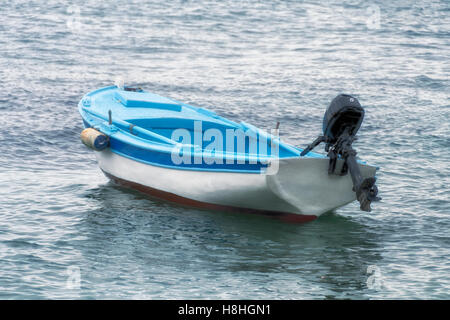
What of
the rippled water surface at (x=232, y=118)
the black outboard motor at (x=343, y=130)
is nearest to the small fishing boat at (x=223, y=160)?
the black outboard motor at (x=343, y=130)

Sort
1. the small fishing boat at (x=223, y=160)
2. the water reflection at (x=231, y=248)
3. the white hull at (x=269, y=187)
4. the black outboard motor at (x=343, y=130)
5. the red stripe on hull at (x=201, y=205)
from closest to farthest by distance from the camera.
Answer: the water reflection at (x=231, y=248), the black outboard motor at (x=343, y=130), the small fishing boat at (x=223, y=160), the white hull at (x=269, y=187), the red stripe on hull at (x=201, y=205)

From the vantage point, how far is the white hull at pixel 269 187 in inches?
454

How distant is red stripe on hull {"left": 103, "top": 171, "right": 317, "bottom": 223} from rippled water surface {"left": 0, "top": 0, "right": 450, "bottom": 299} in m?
0.13

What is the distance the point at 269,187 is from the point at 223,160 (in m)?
0.93

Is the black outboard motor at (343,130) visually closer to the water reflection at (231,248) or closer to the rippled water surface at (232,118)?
the water reflection at (231,248)

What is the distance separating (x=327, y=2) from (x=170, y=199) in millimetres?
27596

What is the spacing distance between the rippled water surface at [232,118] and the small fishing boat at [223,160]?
1.24 ft

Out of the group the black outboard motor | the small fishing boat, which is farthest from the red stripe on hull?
the black outboard motor

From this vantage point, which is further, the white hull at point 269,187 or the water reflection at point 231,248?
the white hull at point 269,187

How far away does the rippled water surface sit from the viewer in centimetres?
1039

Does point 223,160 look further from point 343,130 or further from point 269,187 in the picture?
point 343,130

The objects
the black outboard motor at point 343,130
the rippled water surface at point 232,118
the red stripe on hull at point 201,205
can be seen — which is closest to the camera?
the rippled water surface at point 232,118

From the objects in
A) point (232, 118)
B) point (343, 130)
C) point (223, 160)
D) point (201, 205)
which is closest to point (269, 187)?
point (223, 160)

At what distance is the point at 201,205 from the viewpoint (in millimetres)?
12922
